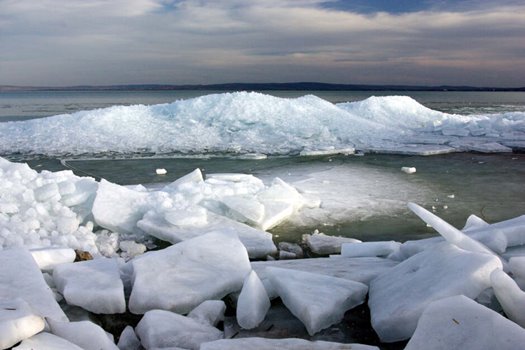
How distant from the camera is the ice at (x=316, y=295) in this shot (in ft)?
7.55

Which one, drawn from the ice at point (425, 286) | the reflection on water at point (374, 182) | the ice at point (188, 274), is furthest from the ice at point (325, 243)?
the ice at point (425, 286)

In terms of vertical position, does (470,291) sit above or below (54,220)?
above

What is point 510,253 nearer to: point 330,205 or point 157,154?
point 330,205

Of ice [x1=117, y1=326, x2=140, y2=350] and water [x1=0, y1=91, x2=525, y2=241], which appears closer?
ice [x1=117, y1=326, x2=140, y2=350]

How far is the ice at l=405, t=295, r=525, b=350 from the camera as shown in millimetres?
1663

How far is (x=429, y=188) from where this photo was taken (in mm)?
6531

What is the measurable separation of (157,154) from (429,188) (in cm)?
553

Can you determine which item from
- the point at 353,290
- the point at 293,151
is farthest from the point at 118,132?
the point at 353,290

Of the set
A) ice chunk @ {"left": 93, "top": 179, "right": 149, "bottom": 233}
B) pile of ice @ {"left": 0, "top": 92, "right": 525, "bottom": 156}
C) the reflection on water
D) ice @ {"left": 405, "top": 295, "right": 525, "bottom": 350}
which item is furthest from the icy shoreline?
pile of ice @ {"left": 0, "top": 92, "right": 525, "bottom": 156}

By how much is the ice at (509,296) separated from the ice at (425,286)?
5.0 inches

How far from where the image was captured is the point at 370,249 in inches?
135

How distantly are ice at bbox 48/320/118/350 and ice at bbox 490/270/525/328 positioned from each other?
5.21 feet

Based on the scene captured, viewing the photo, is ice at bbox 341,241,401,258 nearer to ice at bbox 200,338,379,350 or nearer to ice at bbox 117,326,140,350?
ice at bbox 200,338,379,350

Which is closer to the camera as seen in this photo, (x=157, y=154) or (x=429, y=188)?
(x=429, y=188)
